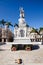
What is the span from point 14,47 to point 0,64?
11.8m

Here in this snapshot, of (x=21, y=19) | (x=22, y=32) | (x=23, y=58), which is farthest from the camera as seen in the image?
(x=21, y=19)

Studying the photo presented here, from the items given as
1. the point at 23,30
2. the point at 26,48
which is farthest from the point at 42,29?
the point at 26,48

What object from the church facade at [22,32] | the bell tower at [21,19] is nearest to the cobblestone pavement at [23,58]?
the church facade at [22,32]

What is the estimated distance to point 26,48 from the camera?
28.0m

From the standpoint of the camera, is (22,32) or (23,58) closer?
(23,58)

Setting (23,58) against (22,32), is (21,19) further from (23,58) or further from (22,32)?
(23,58)

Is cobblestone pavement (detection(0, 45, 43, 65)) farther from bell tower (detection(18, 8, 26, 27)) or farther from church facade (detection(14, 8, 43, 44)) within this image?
bell tower (detection(18, 8, 26, 27))

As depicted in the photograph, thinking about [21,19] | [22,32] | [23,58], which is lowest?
[23,58]

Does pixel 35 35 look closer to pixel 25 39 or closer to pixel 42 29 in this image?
pixel 42 29

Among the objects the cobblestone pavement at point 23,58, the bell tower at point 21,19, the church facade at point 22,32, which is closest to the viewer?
the cobblestone pavement at point 23,58

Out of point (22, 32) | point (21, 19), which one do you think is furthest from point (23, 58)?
point (21, 19)

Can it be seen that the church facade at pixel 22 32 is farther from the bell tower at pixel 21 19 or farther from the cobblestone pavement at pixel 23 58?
the cobblestone pavement at pixel 23 58

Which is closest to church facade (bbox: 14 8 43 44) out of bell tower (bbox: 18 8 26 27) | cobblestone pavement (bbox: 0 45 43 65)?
bell tower (bbox: 18 8 26 27)

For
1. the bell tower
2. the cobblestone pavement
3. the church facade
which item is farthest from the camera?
the bell tower
